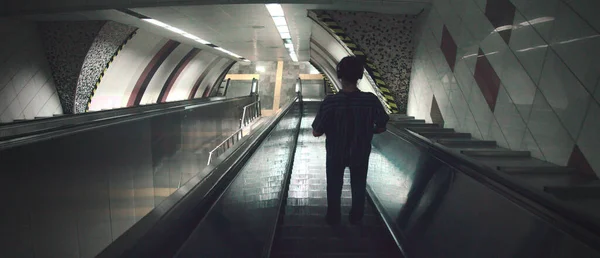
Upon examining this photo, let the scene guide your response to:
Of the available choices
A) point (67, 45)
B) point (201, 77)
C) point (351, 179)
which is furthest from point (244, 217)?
point (201, 77)

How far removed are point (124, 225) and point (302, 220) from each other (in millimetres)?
2104

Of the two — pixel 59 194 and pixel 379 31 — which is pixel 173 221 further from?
pixel 379 31

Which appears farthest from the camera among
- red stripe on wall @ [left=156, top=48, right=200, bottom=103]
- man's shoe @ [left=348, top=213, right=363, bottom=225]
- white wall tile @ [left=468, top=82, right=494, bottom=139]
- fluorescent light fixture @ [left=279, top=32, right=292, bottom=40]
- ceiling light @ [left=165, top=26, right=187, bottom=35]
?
red stripe on wall @ [left=156, top=48, right=200, bottom=103]

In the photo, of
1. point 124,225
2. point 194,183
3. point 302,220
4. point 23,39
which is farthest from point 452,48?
point 23,39

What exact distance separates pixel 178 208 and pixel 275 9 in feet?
16.7

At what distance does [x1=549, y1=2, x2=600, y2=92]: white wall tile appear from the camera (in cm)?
204

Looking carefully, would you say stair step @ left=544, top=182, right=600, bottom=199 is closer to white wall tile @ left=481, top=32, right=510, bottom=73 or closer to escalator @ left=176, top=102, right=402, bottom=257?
escalator @ left=176, top=102, right=402, bottom=257

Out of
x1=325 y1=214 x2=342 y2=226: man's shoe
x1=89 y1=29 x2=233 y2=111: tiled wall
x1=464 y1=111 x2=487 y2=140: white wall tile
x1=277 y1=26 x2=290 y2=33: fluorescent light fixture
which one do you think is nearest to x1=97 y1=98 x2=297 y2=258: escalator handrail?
x1=325 y1=214 x2=342 y2=226: man's shoe

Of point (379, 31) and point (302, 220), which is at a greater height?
point (379, 31)

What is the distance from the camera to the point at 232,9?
18.9ft

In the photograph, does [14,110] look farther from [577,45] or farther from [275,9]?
[577,45]

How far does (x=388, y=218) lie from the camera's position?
2.80 meters

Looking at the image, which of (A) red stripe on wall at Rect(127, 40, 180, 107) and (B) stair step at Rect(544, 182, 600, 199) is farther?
(A) red stripe on wall at Rect(127, 40, 180, 107)

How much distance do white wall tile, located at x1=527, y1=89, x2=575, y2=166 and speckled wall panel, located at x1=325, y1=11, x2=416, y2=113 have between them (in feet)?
10.7
